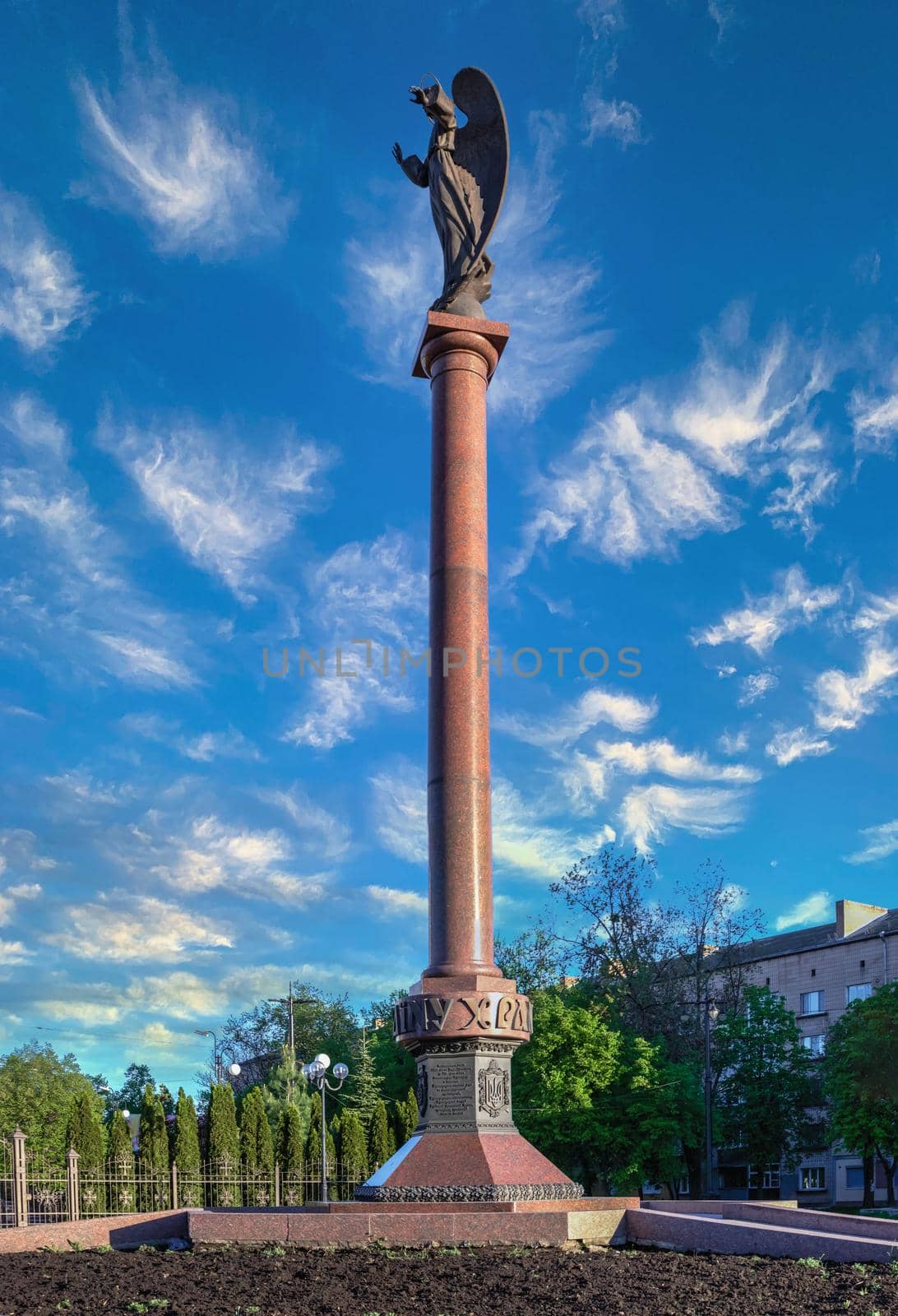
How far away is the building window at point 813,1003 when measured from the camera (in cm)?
5056

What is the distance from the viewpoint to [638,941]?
4000 centimetres

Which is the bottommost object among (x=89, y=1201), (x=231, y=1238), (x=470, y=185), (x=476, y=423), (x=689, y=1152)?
(x=689, y=1152)

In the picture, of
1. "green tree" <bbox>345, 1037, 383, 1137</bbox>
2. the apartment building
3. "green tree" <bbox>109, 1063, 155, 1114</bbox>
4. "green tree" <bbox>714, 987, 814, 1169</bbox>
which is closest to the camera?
"green tree" <bbox>714, 987, 814, 1169</bbox>

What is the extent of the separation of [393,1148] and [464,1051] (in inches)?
774

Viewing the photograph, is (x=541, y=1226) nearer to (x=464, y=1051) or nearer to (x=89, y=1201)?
(x=464, y=1051)

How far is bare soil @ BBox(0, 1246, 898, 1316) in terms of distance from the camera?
8.36 m

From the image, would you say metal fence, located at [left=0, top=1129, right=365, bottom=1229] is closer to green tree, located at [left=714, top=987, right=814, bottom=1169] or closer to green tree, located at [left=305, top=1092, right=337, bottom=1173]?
green tree, located at [left=305, top=1092, right=337, bottom=1173]

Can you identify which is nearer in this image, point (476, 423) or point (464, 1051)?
point (464, 1051)

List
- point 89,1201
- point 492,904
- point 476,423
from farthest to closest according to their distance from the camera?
point 89,1201
point 476,423
point 492,904

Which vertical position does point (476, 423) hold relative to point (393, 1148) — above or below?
above

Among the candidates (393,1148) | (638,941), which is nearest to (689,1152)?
(638,941)

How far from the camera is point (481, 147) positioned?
60.4ft

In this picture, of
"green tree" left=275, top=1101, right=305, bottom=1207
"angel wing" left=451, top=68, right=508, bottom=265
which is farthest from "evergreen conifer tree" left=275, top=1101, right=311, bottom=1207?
"angel wing" left=451, top=68, right=508, bottom=265

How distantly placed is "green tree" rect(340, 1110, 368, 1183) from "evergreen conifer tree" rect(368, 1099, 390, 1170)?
263 millimetres
